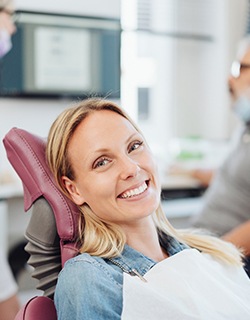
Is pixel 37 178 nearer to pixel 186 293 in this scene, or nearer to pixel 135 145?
pixel 135 145

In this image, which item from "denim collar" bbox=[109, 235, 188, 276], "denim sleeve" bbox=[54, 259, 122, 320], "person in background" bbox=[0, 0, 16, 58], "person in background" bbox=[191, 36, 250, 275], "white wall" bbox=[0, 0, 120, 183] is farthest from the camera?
"white wall" bbox=[0, 0, 120, 183]

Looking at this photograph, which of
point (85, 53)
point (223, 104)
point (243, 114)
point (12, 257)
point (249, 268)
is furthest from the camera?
point (223, 104)

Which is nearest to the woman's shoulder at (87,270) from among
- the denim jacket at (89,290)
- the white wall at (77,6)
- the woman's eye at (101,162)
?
the denim jacket at (89,290)

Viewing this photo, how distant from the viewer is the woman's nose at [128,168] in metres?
1.24

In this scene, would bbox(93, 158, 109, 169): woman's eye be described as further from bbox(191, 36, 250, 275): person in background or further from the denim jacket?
bbox(191, 36, 250, 275): person in background

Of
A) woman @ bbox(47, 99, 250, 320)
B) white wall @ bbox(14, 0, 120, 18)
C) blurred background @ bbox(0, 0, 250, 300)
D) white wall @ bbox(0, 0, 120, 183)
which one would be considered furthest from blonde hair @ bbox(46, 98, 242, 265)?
white wall @ bbox(14, 0, 120, 18)

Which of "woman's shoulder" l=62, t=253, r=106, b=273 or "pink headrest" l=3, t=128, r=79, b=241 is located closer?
"woman's shoulder" l=62, t=253, r=106, b=273

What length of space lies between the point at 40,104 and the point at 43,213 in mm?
1881

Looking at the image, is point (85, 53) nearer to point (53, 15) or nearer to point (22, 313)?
point (53, 15)

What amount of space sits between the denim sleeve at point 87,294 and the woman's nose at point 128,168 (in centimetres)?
21

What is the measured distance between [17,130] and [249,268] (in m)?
0.90

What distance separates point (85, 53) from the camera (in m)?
3.20

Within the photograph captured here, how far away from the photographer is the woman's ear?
4.28 ft

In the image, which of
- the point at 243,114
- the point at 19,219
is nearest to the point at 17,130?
the point at 243,114
